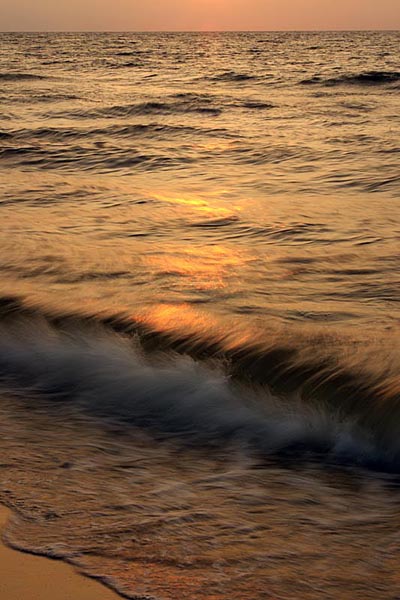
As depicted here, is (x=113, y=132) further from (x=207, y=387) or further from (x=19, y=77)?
(x=19, y=77)

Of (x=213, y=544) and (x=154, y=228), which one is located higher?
(x=154, y=228)

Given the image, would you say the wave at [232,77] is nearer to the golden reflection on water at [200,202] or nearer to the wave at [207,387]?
the golden reflection on water at [200,202]

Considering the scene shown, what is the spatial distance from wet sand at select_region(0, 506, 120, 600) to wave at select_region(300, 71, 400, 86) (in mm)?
27620

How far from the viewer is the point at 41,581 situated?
105 inches

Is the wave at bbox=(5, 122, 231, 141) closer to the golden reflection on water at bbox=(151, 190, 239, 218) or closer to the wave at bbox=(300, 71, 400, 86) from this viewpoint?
the golden reflection on water at bbox=(151, 190, 239, 218)

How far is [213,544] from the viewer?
116 inches

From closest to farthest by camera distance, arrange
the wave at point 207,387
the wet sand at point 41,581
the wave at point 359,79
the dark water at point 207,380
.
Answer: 1. the wet sand at point 41,581
2. the dark water at point 207,380
3. the wave at point 207,387
4. the wave at point 359,79

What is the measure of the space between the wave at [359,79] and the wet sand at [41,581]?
27.6 m

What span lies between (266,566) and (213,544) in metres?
0.23

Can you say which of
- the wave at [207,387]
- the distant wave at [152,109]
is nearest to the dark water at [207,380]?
the wave at [207,387]

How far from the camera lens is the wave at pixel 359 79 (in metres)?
28.9

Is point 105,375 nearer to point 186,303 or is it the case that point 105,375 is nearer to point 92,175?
point 186,303

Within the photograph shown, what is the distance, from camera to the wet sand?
8.46 feet

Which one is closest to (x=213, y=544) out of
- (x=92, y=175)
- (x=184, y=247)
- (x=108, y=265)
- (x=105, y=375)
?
(x=105, y=375)
